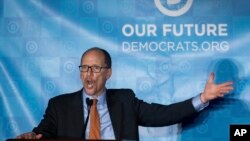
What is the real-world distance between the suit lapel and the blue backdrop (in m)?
0.17

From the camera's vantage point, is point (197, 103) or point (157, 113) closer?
point (197, 103)

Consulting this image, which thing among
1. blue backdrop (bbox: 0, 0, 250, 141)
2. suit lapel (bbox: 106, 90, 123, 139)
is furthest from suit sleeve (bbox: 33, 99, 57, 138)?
suit lapel (bbox: 106, 90, 123, 139)

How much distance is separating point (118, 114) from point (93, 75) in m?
0.35

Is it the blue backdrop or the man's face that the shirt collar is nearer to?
the man's face

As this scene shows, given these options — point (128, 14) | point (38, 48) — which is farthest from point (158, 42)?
point (38, 48)

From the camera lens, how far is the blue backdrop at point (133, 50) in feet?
11.0

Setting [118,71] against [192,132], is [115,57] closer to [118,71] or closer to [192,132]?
[118,71]

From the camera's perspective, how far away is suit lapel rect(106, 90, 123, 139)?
3178 millimetres

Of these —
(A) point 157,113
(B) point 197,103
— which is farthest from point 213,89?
(A) point 157,113

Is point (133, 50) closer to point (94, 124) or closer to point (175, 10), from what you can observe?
Result: point (175, 10)

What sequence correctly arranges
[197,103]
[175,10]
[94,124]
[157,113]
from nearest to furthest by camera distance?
[94,124] → [197,103] → [157,113] → [175,10]

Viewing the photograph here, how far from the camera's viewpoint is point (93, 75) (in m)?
3.20

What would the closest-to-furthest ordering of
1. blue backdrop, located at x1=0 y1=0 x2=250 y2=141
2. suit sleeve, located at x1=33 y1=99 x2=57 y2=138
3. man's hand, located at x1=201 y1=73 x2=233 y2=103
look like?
man's hand, located at x1=201 y1=73 x2=233 y2=103 → suit sleeve, located at x1=33 y1=99 x2=57 y2=138 → blue backdrop, located at x1=0 y1=0 x2=250 y2=141

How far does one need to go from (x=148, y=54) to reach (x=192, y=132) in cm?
71
